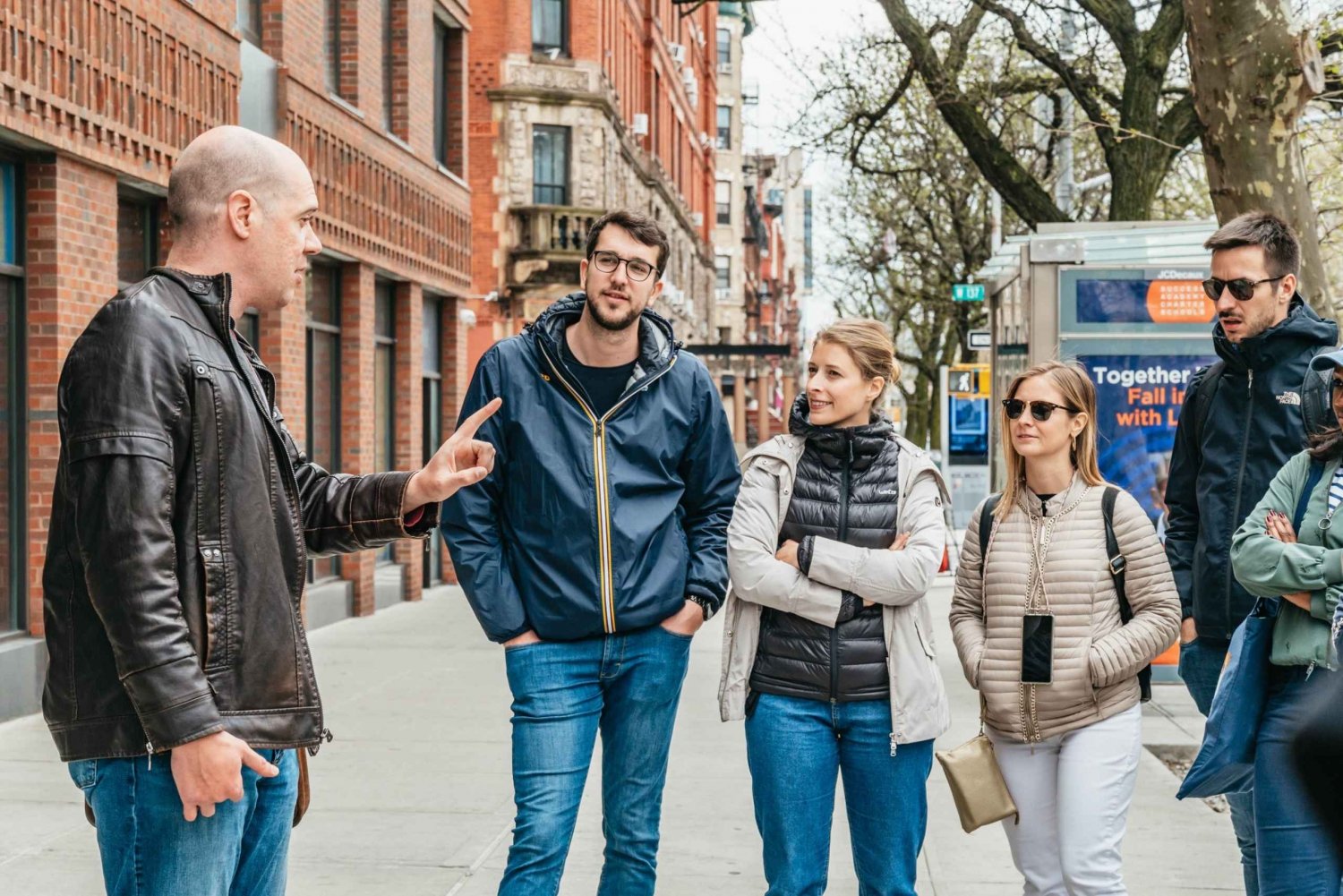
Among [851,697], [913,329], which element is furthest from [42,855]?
[913,329]

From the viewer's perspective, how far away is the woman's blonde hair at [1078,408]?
4402mm

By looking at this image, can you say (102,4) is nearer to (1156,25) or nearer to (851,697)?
(851,697)

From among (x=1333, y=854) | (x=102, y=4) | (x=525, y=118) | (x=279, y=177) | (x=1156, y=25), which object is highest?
(x=525, y=118)

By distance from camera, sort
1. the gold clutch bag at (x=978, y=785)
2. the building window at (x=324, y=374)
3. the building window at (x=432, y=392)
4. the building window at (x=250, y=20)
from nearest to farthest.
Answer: the gold clutch bag at (x=978, y=785), the building window at (x=250, y=20), the building window at (x=324, y=374), the building window at (x=432, y=392)

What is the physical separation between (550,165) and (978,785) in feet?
88.5

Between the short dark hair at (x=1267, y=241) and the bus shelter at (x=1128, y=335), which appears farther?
the bus shelter at (x=1128, y=335)

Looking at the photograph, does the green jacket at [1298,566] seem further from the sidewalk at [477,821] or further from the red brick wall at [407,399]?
the red brick wall at [407,399]

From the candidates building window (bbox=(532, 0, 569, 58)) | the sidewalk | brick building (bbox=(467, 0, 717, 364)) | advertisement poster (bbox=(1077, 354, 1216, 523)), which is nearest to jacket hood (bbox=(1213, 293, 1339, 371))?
Result: the sidewalk

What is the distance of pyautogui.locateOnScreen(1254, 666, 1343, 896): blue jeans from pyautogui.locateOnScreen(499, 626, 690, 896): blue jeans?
154 centimetres

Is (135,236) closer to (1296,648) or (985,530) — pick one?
(985,530)

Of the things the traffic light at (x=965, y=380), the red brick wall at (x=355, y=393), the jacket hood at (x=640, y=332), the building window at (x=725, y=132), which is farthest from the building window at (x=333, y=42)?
the building window at (x=725, y=132)

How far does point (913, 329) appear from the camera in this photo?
155 feet

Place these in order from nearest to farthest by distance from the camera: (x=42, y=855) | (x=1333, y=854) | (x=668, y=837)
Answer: (x=1333, y=854) → (x=42, y=855) → (x=668, y=837)

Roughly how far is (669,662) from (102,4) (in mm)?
7235
